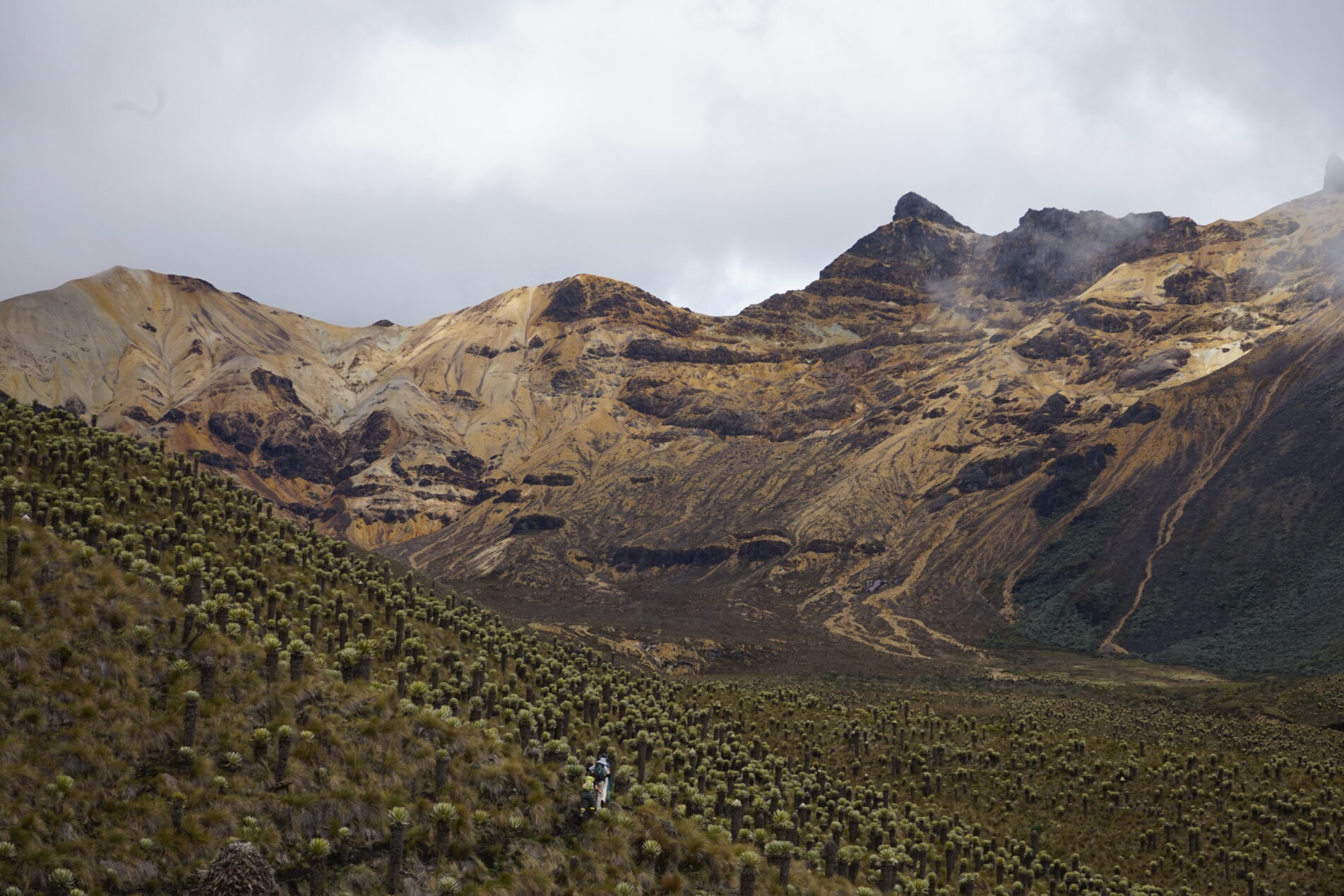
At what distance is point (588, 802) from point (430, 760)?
496 centimetres

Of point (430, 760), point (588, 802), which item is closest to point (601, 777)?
point (588, 802)

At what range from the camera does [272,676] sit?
92.3 ft

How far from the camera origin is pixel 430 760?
28.0 meters

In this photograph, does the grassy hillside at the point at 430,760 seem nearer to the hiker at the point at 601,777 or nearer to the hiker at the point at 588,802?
the hiker at the point at 588,802

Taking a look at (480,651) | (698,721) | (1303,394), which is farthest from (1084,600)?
(480,651)

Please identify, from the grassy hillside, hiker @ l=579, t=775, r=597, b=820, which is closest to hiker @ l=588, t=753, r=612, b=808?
hiker @ l=579, t=775, r=597, b=820

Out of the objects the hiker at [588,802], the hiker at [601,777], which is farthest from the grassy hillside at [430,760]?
the hiker at [601,777]

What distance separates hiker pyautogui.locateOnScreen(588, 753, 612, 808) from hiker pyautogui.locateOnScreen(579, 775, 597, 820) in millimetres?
125

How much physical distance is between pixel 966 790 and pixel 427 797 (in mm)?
43706

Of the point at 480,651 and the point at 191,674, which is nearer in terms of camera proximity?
the point at 191,674

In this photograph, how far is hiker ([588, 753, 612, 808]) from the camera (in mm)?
28797

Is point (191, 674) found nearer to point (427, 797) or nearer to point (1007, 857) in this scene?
point (427, 797)

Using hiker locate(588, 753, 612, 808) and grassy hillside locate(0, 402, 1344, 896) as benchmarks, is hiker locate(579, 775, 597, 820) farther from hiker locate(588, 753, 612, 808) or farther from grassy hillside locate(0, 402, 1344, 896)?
grassy hillside locate(0, 402, 1344, 896)

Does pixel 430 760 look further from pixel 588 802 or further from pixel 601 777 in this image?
pixel 601 777
